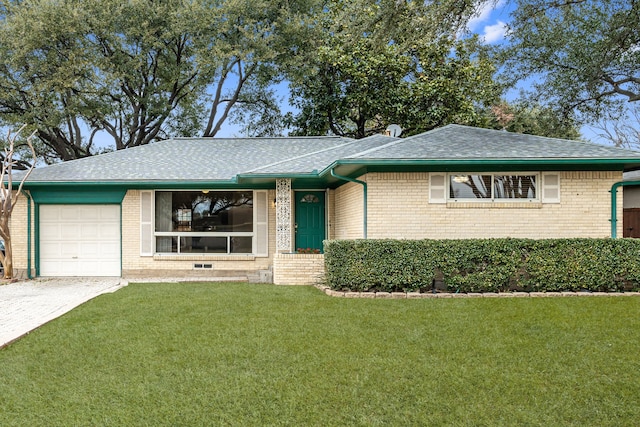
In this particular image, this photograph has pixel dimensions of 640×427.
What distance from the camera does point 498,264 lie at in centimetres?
941

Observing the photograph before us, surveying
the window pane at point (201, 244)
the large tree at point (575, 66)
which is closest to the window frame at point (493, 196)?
the window pane at point (201, 244)

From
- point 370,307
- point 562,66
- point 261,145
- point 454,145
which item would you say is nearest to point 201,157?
point 261,145

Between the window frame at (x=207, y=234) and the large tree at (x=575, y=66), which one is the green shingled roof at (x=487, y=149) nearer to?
the window frame at (x=207, y=234)

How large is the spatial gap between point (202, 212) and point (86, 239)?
3379 mm

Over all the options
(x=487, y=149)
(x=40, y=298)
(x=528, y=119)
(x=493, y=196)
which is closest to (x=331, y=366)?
(x=493, y=196)

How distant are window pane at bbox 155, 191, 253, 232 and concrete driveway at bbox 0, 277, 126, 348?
6.95 ft

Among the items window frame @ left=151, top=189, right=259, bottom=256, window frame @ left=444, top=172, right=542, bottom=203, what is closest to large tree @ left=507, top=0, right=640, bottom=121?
window frame @ left=444, top=172, right=542, bottom=203

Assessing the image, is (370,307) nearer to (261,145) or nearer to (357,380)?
(357,380)

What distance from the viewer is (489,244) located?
941 centimetres

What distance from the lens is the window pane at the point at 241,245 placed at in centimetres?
1350

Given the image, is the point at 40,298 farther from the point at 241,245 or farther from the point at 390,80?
the point at 390,80

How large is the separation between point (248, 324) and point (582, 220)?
7.71m

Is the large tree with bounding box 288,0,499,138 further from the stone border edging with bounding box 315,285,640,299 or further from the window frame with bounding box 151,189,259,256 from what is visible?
the stone border edging with bounding box 315,285,640,299

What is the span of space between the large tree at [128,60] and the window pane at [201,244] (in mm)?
10814
